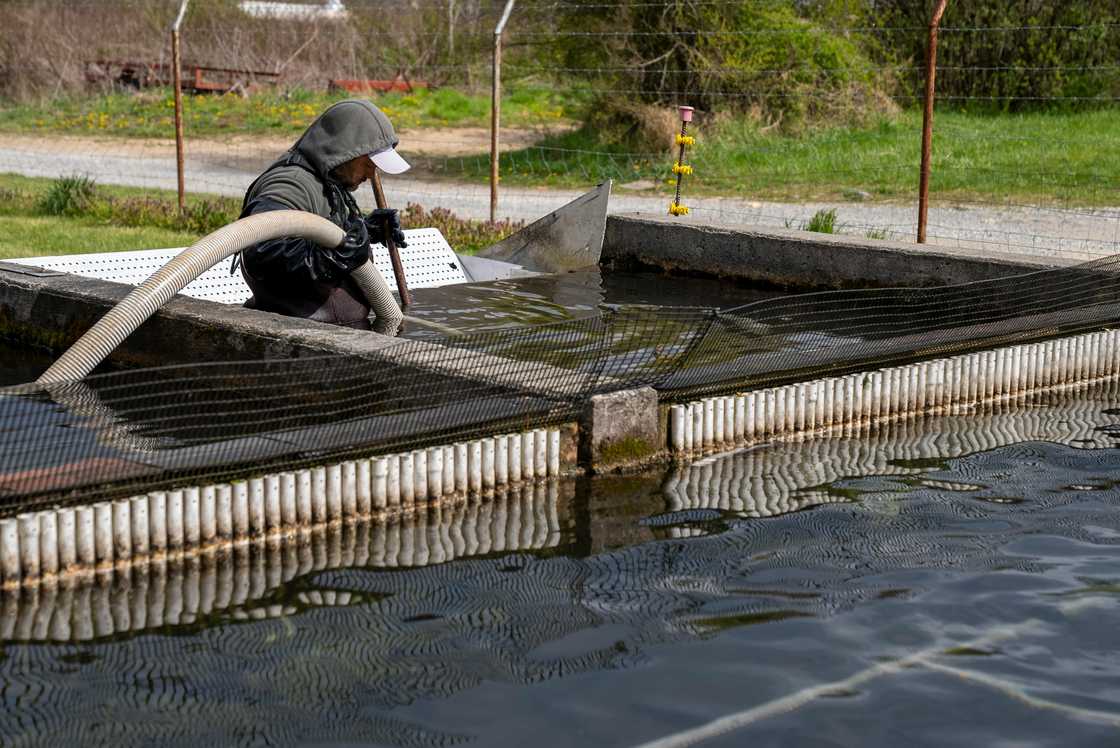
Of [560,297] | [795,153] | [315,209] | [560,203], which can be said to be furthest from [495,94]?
[795,153]

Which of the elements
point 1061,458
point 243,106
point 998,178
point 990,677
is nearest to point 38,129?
point 243,106

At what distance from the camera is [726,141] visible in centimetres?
2334

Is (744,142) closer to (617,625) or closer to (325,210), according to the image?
(325,210)

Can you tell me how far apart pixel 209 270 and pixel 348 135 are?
2.36 m

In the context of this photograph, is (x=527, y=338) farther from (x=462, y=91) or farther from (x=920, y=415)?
(x=462, y=91)

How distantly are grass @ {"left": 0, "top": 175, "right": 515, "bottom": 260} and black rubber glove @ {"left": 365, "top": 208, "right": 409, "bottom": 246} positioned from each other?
540 centimetres

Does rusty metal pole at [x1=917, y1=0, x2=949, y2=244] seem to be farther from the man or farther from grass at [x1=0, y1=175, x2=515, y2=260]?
the man

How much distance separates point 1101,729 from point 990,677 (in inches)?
16.6

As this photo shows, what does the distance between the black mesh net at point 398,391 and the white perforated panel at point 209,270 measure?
238 cm

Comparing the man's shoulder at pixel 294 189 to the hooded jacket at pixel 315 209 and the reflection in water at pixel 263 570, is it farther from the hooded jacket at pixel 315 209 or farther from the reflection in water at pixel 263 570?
the reflection in water at pixel 263 570

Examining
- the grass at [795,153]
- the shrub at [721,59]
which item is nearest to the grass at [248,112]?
the grass at [795,153]

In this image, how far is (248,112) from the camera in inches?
1190

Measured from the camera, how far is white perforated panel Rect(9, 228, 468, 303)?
10.4m

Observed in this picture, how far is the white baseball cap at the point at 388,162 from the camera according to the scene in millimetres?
7992
